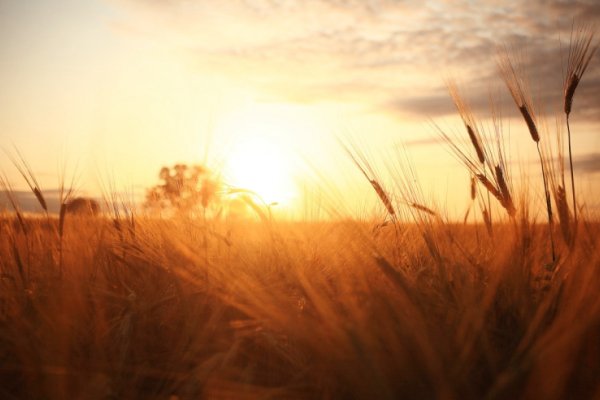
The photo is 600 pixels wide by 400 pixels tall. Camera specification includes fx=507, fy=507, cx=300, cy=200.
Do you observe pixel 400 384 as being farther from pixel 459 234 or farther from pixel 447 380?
pixel 459 234

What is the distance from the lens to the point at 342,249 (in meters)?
2.16

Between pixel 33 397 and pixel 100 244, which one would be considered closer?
pixel 33 397

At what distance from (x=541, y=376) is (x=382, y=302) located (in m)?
0.49

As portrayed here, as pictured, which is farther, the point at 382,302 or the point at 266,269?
the point at 266,269

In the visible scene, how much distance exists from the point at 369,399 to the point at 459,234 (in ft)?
4.55

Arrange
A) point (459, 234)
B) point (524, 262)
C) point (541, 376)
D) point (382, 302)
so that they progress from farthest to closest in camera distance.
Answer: point (459, 234) < point (524, 262) < point (382, 302) < point (541, 376)

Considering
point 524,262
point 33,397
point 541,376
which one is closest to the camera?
point 541,376

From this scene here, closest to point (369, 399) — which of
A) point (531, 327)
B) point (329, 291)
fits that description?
point (531, 327)

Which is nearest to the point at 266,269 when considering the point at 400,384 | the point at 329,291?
the point at 329,291

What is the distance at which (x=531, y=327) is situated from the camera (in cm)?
133

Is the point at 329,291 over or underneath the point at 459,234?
underneath

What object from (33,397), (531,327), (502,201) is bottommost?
(33,397)

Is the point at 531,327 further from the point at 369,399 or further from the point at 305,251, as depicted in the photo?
the point at 305,251

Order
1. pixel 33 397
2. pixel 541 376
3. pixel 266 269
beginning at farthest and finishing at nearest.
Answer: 1. pixel 266 269
2. pixel 33 397
3. pixel 541 376
